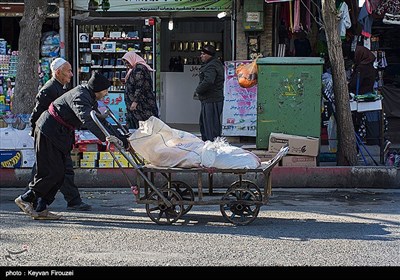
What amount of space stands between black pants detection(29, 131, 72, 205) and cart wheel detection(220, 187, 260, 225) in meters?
1.86

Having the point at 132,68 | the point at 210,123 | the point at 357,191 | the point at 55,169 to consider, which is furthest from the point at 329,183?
the point at 55,169

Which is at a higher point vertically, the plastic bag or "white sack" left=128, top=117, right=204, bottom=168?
the plastic bag

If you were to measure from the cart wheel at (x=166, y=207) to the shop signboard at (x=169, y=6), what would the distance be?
25.1 ft

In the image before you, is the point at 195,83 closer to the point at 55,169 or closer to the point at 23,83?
the point at 23,83

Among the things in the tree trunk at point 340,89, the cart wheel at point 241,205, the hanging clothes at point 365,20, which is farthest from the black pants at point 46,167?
the hanging clothes at point 365,20

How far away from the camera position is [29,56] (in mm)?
12484

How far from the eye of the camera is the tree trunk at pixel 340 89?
38.7 ft

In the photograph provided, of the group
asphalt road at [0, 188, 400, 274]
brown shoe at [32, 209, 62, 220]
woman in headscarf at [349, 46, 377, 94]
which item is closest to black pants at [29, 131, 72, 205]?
brown shoe at [32, 209, 62, 220]

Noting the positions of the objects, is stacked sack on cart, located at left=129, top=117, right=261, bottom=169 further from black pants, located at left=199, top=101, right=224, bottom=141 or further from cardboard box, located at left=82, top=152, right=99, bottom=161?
black pants, located at left=199, top=101, right=224, bottom=141

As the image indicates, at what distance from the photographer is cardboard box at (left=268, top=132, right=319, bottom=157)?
1126cm

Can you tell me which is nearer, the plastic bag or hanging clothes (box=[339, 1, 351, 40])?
the plastic bag

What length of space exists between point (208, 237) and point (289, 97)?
452 cm

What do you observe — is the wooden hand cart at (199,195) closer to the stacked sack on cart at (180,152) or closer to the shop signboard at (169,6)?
the stacked sack on cart at (180,152)

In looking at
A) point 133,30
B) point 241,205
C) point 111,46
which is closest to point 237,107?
point 133,30
